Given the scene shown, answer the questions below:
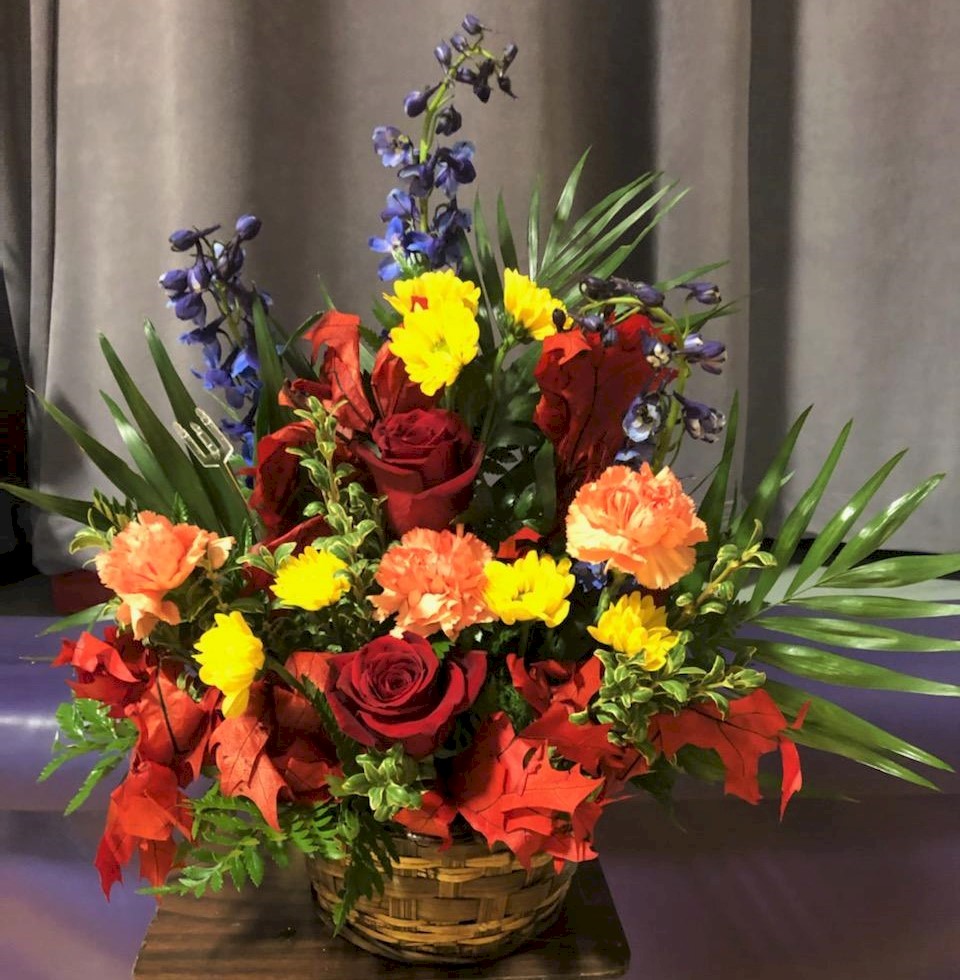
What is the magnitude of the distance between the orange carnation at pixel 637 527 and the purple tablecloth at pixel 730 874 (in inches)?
20.1

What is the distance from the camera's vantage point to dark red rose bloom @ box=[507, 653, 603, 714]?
0.52 meters

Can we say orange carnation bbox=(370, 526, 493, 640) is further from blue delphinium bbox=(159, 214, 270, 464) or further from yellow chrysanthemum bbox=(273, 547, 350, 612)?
blue delphinium bbox=(159, 214, 270, 464)

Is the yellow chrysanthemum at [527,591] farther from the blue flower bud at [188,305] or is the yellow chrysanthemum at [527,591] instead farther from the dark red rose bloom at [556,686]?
the blue flower bud at [188,305]

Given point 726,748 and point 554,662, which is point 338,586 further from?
point 726,748

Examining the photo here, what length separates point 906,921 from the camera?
3.23 ft

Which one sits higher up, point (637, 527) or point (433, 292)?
point (433, 292)

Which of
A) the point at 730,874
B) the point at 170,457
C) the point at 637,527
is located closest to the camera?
the point at 637,527

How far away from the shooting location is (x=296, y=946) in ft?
2.16

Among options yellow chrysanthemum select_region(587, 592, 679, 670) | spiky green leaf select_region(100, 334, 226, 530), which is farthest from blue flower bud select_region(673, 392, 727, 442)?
spiky green leaf select_region(100, 334, 226, 530)

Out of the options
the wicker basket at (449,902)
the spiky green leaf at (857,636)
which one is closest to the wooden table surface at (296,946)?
the wicker basket at (449,902)

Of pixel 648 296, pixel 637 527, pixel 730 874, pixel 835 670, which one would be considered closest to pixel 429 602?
pixel 637 527

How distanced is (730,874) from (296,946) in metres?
0.53

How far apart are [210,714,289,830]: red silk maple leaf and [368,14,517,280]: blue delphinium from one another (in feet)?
0.95

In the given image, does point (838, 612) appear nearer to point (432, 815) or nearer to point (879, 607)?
point (879, 607)
